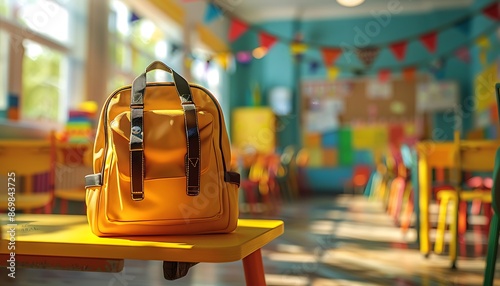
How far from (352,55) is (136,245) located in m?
9.31

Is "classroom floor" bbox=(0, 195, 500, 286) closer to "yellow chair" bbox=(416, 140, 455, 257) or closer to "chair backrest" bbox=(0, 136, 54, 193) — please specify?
"yellow chair" bbox=(416, 140, 455, 257)

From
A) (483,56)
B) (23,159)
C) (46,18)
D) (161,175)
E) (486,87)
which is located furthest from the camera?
(486,87)

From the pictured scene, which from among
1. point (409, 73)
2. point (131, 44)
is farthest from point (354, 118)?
point (131, 44)

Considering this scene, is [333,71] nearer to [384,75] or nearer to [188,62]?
[384,75]

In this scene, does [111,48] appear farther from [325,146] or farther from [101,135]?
[325,146]

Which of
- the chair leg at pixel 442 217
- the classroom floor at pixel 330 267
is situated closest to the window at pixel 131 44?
the classroom floor at pixel 330 267

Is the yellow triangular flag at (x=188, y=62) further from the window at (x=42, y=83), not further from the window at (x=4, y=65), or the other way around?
the window at (x=4, y=65)

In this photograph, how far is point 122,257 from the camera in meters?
0.89

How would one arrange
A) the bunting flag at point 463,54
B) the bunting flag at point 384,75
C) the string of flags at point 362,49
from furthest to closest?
the bunting flag at point 384,75 < the bunting flag at point 463,54 < the string of flags at point 362,49

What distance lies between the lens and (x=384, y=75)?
31.3ft

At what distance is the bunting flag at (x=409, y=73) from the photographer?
936cm

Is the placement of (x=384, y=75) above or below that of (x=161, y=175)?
above

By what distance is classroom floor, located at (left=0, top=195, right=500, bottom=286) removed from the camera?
2299mm

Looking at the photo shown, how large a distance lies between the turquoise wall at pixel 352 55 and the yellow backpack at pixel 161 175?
849 centimetres
